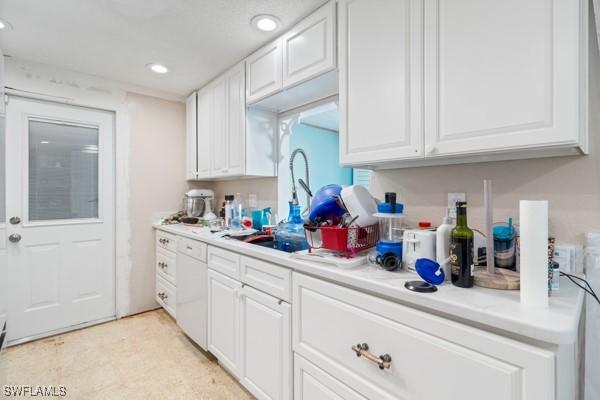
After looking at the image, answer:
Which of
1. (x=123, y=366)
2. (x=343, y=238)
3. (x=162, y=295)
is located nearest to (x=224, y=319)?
(x=123, y=366)

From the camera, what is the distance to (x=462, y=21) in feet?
3.37

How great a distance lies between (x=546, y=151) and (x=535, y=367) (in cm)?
73

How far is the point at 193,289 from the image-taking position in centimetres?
210

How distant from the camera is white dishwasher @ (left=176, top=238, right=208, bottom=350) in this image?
198cm

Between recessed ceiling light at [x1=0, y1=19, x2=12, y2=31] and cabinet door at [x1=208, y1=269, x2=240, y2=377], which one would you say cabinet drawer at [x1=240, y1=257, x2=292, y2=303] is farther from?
recessed ceiling light at [x1=0, y1=19, x2=12, y2=31]

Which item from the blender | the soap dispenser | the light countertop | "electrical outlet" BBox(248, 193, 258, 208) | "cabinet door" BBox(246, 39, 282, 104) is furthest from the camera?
"electrical outlet" BBox(248, 193, 258, 208)

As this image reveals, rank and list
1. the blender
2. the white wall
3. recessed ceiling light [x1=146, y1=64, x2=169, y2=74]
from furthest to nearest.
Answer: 1. the white wall
2. recessed ceiling light [x1=146, y1=64, x2=169, y2=74]
3. the blender

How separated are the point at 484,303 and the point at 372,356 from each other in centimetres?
41

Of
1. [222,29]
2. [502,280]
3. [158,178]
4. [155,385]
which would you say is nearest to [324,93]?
[222,29]

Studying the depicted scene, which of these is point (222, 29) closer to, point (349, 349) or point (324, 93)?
point (324, 93)

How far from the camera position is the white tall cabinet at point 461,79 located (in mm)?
854

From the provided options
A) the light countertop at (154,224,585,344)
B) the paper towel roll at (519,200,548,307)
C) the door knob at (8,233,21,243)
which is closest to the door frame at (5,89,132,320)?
the door knob at (8,233,21,243)

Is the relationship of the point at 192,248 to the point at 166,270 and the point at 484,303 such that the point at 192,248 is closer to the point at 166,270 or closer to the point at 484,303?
the point at 166,270

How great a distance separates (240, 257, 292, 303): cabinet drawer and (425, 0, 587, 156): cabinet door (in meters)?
0.86
